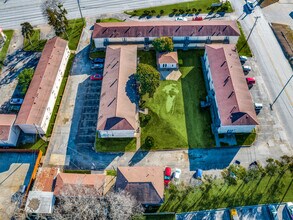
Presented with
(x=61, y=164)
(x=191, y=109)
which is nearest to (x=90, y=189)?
(x=61, y=164)

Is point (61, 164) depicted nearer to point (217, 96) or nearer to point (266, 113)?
point (217, 96)

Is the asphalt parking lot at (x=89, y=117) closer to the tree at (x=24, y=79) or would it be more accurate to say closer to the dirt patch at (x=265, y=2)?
the tree at (x=24, y=79)

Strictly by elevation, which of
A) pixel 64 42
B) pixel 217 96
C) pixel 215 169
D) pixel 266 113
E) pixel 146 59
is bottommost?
pixel 215 169

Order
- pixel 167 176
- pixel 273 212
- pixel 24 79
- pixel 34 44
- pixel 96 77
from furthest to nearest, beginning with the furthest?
pixel 34 44 → pixel 96 77 → pixel 24 79 → pixel 167 176 → pixel 273 212

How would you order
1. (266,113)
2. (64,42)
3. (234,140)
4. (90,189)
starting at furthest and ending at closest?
(64,42)
(266,113)
(234,140)
(90,189)

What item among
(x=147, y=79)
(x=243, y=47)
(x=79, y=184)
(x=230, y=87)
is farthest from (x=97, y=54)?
(x=243, y=47)

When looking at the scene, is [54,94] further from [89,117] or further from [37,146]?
[37,146]

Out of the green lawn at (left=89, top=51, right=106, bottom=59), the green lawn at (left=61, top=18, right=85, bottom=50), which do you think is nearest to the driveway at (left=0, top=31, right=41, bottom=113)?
the green lawn at (left=61, top=18, right=85, bottom=50)
